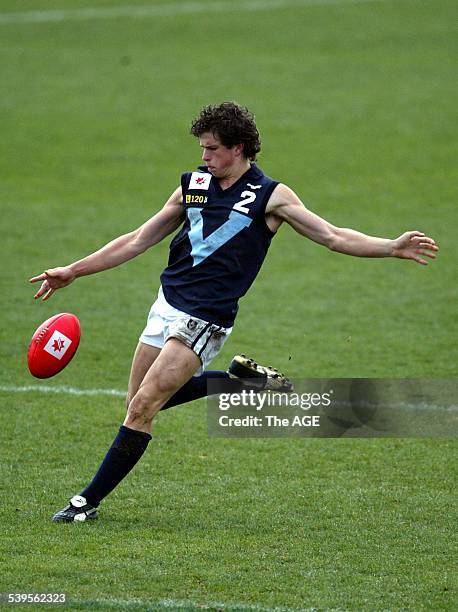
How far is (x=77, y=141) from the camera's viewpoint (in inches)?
845

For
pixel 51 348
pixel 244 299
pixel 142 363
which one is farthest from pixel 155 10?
pixel 142 363

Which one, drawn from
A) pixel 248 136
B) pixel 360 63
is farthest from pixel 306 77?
pixel 248 136

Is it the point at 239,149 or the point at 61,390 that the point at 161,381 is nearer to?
the point at 239,149

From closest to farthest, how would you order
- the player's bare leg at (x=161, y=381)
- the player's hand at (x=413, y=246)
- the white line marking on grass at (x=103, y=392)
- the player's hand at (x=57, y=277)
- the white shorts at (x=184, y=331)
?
the player's hand at (x=413, y=246) < the player's bare leg at (x=161, y=381) < the white shorts at (x=184, y=331) < the player's hand at (x=57, y=277) < the white line marking on grass at (x=103, y=392)

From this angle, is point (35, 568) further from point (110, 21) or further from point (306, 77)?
point (110, 21)

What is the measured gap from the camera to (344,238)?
6770 millimetres

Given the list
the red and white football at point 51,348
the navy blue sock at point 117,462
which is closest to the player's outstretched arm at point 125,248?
the red and white football at point 51,348

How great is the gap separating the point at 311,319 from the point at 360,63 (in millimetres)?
14845

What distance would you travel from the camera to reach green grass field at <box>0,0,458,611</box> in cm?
611

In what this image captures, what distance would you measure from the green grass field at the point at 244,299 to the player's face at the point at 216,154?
215 cm

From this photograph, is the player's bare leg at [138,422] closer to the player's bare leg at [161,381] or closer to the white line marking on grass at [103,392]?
the player's bare leg at [161,381]

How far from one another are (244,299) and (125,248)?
624cm

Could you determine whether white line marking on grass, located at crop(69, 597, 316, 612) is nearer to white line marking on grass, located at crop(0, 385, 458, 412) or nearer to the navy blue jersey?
the navy blue jersey

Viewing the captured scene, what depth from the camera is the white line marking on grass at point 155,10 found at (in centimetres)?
2969
